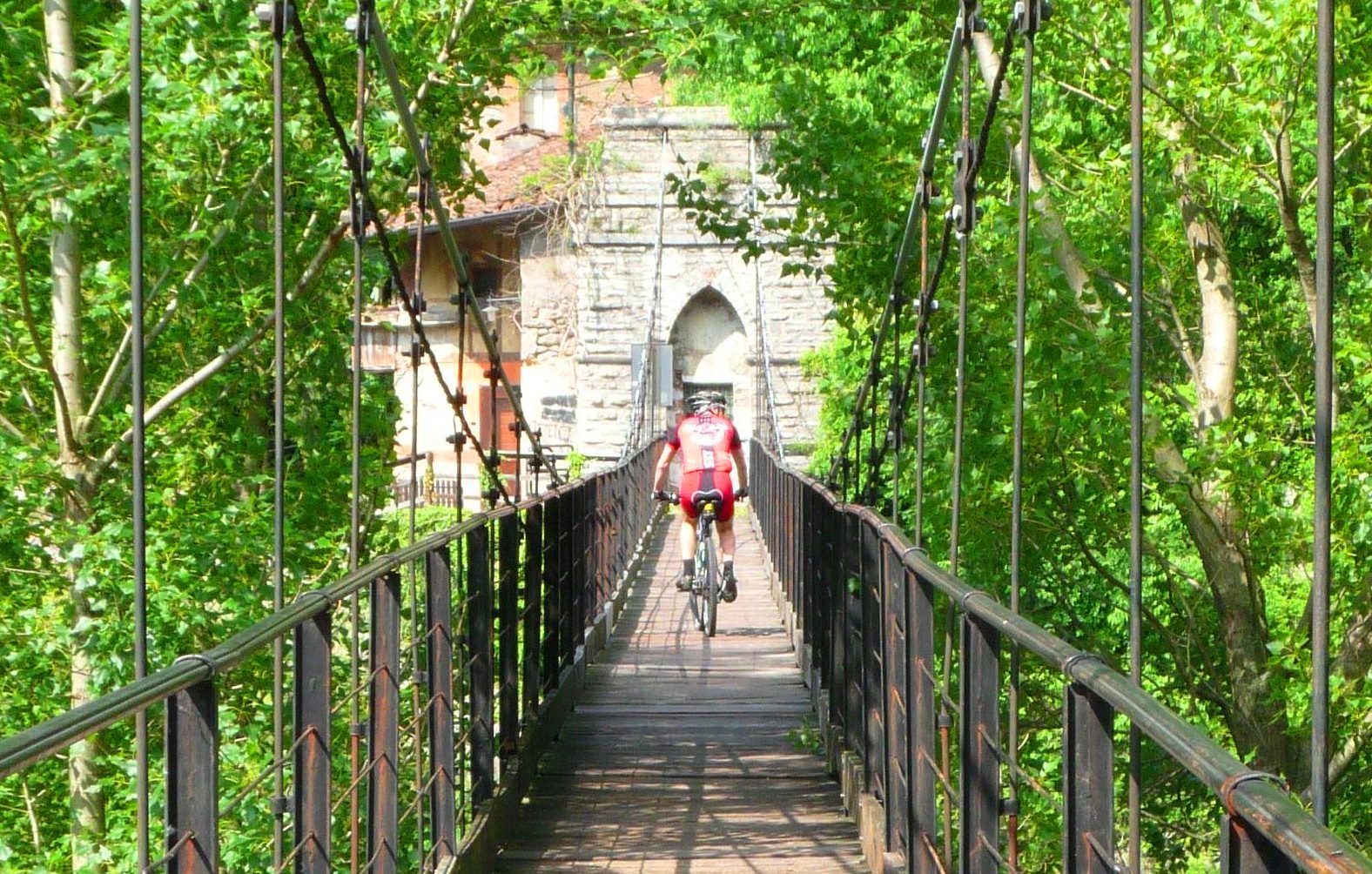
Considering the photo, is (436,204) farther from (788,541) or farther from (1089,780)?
(788,541)

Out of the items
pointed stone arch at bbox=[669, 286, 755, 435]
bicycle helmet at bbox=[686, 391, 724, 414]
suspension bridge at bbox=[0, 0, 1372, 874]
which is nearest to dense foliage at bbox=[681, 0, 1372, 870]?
suspension bridge at bbox=[0, 0, 1372, 874]

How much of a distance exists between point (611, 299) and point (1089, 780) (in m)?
21.4

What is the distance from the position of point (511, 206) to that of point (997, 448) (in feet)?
53.1

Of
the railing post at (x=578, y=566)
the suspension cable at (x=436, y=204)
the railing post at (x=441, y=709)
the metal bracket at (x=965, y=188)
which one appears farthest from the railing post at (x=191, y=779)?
the railing post at (x=578, y=566)

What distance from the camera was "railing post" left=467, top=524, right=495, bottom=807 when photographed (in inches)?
161

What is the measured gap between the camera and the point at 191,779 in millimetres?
1823

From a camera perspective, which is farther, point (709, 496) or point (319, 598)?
point (709, 496)

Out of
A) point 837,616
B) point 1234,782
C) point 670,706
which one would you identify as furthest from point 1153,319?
point 1234,782

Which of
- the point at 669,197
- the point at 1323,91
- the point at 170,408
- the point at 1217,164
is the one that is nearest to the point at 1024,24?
the point at 1323,91

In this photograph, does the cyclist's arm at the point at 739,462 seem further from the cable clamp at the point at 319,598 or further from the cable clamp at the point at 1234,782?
the cable clamp at the point at 1234,782

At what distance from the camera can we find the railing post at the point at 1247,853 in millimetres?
1252

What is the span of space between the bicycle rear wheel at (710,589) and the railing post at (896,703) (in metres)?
4.95

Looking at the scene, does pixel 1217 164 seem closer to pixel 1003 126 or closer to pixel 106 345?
pixel 1003 126

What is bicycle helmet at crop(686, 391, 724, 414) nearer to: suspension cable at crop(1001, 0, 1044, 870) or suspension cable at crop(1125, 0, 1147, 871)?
suspension cable at crop(1001, 0, 1044, 870)
